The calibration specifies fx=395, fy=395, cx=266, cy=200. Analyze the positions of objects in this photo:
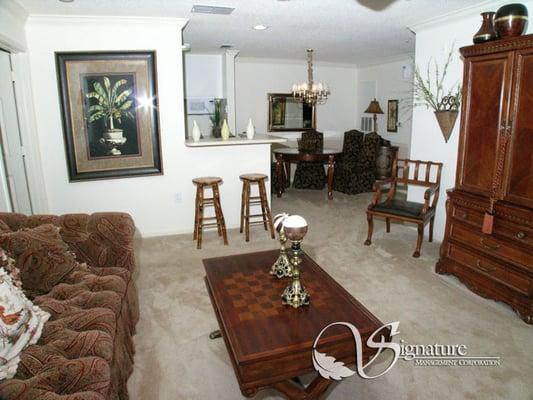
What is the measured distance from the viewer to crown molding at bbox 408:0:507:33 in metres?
3.37

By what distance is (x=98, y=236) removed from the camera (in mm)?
2463

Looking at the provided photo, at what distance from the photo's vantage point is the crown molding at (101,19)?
370cm

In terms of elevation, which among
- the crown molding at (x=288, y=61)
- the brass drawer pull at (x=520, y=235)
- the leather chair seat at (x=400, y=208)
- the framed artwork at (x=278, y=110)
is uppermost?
the crown molding at (x=288, y=61)

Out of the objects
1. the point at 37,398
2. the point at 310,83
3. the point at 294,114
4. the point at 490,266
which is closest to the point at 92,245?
the point at 37,398

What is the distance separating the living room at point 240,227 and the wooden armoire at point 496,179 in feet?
0.04

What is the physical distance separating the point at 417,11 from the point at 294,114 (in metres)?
4.04

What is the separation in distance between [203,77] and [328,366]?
5915 millimetres

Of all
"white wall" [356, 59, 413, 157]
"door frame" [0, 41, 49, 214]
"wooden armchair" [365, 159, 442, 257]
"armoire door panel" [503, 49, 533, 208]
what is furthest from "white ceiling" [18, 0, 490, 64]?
"wooden armchair" [365, 159, 442, 257]

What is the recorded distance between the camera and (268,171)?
4.78m

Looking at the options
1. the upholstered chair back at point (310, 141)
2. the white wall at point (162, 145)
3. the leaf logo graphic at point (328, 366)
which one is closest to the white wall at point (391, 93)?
the upholstered chair back at point (310, 141)

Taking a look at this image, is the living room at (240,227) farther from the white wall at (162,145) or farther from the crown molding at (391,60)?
the crown molding at (391,60)

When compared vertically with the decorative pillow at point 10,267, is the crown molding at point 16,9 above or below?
above

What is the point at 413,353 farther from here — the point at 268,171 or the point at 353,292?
the point at 268,171
